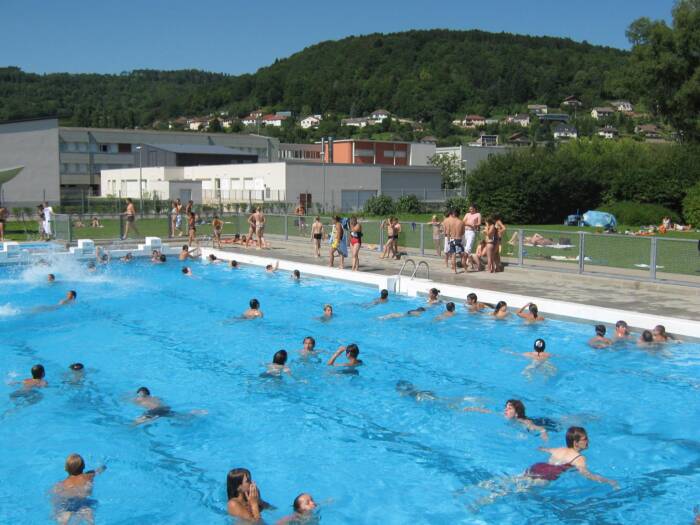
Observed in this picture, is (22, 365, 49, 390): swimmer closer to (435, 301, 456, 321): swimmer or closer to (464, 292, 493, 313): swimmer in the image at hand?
(435, 301, 456, 321): swimmer

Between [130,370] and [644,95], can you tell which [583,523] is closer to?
[130,370]

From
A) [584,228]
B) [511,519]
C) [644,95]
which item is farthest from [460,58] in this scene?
[511,519]

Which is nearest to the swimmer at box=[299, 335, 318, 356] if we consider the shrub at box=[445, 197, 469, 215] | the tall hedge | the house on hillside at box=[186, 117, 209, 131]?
the tall hedge

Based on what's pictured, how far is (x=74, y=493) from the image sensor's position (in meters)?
7.43

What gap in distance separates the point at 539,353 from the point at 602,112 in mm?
172755

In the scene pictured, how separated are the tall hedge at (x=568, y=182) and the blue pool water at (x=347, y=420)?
2760 cm

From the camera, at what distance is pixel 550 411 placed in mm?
9992

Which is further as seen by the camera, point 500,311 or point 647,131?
point 647,131

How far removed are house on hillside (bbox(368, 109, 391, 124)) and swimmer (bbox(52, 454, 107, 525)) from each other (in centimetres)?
15980

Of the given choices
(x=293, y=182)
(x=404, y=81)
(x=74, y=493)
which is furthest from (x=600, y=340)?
(x=404, y=81)

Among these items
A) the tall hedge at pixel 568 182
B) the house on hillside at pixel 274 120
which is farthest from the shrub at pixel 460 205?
the house on hillside at pixel 274 120

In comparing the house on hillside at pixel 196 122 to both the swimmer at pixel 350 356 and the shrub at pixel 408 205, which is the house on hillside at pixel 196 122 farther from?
the swimmer at pixel 350 356

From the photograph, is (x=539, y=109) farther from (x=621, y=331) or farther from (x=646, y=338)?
(x=646, y=338)

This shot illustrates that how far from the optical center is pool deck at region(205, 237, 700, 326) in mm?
14555
